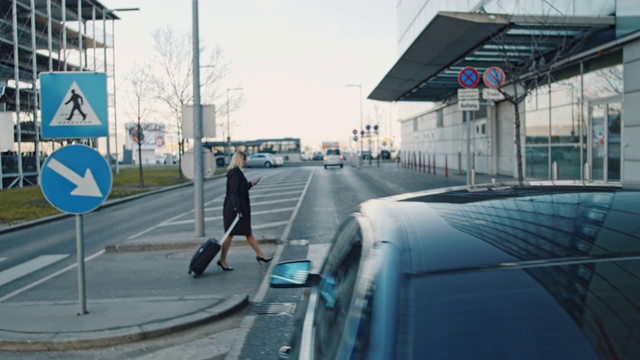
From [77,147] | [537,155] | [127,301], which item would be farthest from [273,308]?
[537,155]

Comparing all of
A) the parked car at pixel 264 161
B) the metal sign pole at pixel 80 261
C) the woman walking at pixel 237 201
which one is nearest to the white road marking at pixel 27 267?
the metal sign pole at pixel 80 261

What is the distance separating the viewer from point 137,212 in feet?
64.6

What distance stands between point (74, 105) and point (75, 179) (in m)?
0.95

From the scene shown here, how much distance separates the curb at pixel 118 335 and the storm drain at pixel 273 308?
0.53m

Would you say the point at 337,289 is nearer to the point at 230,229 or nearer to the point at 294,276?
the point at 294,276

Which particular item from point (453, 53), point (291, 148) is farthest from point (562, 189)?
point (291, 148)

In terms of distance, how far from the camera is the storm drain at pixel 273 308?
22.5 ft

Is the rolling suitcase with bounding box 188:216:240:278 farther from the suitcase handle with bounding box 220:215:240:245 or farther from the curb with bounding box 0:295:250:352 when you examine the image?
the curb with bounding box 0:295:250:352

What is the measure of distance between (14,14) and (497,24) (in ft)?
75.5

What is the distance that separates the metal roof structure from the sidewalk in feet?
34.1

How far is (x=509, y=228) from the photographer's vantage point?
2131 mm

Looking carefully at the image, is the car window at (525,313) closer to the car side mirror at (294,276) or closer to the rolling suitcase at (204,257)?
the car side mirror at (294,276)

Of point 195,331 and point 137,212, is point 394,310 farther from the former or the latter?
point 137,212

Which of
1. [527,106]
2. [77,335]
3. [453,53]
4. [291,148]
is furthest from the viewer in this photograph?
[291,148]
